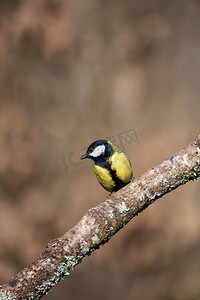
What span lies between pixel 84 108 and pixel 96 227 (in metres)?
3.10

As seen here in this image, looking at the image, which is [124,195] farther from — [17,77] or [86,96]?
[17,77]

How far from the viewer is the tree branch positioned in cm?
156

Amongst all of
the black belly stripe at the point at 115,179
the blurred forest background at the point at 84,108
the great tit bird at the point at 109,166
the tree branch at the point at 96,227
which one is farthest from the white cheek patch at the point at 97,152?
the blurred forest background at the point at 84,108

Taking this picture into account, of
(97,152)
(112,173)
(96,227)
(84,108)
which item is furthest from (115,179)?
(84,108)

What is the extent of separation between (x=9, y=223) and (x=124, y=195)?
317 cm

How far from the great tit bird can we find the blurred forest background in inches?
70.9

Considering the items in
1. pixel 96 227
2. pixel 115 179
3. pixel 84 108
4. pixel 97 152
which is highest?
pixel 84 108

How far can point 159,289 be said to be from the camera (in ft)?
13.7

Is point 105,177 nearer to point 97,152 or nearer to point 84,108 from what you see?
point 97,152

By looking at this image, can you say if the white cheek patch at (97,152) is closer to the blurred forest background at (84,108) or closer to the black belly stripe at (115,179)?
the black belly stripe at (115,179)

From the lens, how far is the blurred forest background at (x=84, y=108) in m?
4.35

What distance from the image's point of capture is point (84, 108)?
464 cm

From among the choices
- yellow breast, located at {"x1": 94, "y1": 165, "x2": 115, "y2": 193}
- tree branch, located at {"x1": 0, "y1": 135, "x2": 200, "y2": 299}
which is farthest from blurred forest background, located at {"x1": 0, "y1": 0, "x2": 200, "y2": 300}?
tree branch, located at {"x1": 0, "y1": 135, "x2": 200, "y2": 299}

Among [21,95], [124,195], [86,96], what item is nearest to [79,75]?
[86,96]
